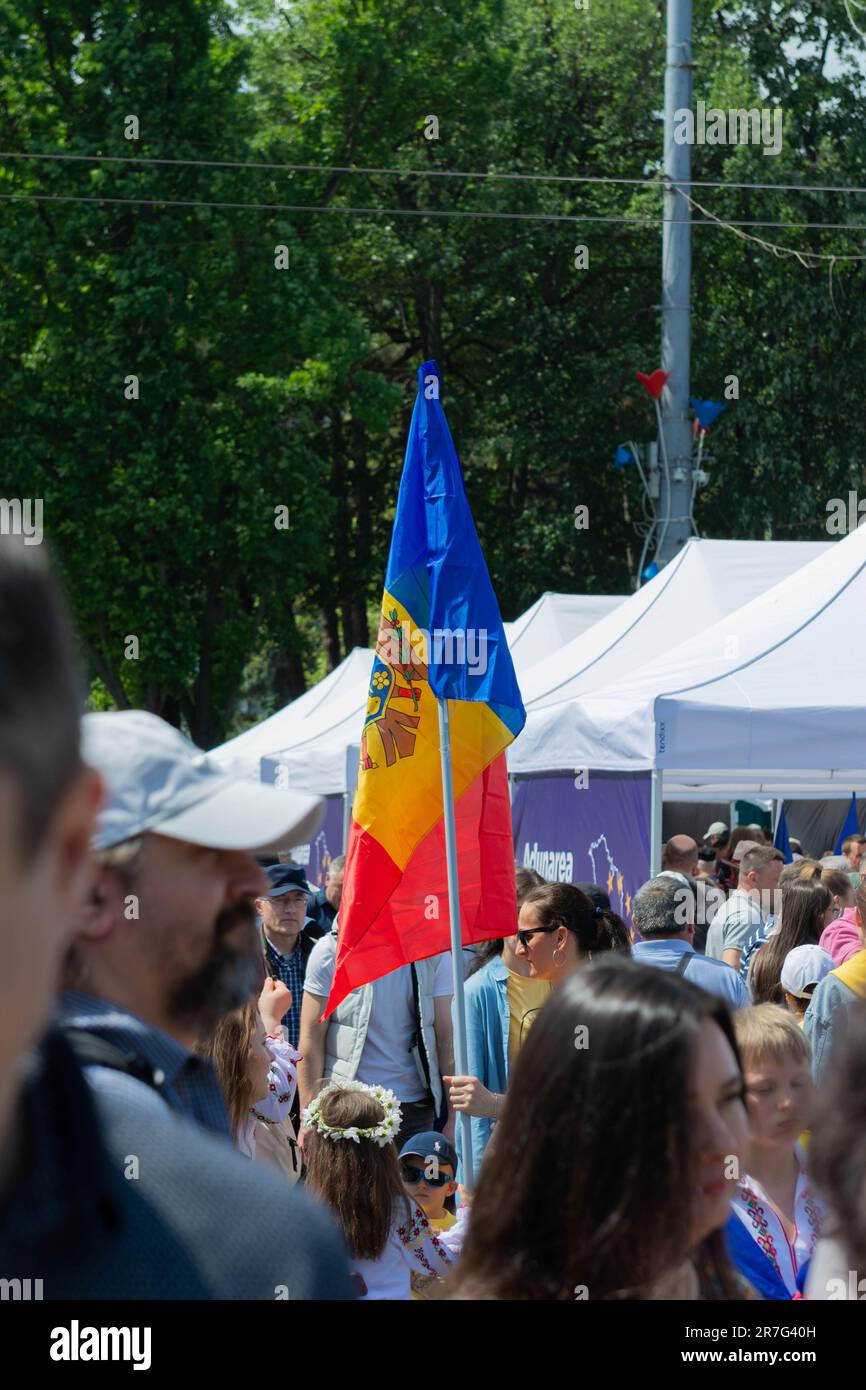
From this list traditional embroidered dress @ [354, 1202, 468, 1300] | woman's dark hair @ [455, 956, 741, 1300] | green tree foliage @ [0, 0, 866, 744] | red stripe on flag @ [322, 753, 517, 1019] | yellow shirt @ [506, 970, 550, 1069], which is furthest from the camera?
green tree foliage @ [0, 0, 866, 744]

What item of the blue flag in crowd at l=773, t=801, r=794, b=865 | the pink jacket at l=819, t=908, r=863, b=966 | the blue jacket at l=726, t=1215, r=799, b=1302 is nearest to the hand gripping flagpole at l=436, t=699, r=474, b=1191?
the blue jacket at l=726, t=1215, r=799, b=1302

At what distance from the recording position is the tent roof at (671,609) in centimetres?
1396

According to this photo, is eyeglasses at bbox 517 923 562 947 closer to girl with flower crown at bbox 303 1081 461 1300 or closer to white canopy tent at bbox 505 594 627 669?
girl with flower crown at bbox 303 1081 461 1300

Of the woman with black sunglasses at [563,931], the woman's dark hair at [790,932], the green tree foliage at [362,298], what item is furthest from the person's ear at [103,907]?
the green tree foliage at [362,298]

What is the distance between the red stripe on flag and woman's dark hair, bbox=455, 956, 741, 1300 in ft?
12.1

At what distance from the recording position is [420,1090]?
6586 millimetres

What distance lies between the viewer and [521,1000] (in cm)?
584

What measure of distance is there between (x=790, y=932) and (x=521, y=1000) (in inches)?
54.8

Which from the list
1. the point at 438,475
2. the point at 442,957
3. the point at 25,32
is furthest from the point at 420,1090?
the point at 25,32

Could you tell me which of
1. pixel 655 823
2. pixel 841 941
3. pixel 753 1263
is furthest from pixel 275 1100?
pixel 655 823

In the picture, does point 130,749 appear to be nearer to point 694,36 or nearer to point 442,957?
point 442,957

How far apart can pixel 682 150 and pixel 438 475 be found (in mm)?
13326

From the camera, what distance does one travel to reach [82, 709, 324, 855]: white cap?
192 centimetres

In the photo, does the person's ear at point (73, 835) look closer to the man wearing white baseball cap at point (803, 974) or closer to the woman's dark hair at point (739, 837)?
the man wearing white baseball cap at point (803, 974)
